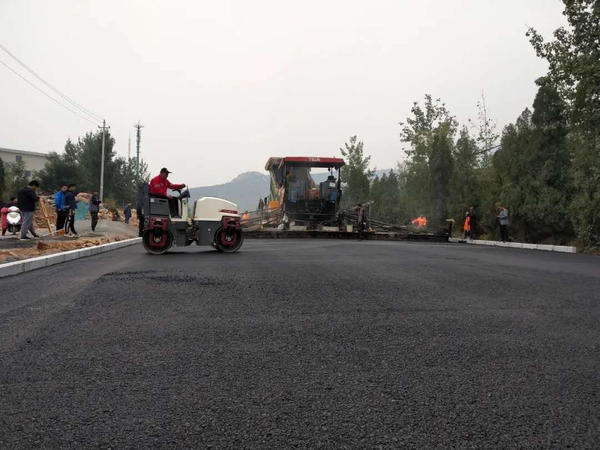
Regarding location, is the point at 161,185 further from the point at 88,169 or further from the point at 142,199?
the point at 88,169

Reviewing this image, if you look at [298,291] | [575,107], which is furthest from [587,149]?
[298,291]

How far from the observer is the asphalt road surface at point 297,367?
2.30m

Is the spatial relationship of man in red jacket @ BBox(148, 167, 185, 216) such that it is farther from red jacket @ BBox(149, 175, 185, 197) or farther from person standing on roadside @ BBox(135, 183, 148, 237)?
person standing on roadside @ BBox(135, 183, 148, 237)

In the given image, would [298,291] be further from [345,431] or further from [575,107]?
[575,107]

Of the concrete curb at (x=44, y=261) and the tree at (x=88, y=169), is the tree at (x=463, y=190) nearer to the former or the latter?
the concrete curb at (x=44, y=261)

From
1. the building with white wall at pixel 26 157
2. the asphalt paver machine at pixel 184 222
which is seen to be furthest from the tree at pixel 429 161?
the building with white wall at pixel 26 157

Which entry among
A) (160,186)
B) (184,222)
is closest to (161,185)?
(160,186)

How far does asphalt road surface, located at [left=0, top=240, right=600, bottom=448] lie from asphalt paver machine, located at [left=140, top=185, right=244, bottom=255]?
5.22m

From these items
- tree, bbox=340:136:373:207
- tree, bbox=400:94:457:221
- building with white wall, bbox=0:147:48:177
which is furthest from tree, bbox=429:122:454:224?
building with white wall, bbox=0:147:48:177

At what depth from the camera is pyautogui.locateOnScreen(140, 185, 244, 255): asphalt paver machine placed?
11.6 meters

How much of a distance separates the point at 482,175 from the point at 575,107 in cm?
1008

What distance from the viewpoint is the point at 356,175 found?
175 ft

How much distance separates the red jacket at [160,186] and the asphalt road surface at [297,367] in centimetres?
518

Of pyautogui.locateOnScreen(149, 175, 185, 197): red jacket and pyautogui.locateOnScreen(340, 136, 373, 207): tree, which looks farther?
pyautogui.locateOnScreen(340, 136, 373, 207): tree
